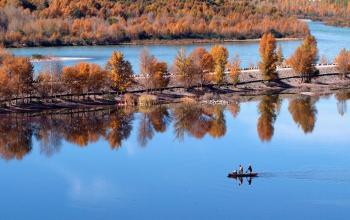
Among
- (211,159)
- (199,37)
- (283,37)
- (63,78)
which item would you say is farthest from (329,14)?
(211,159)

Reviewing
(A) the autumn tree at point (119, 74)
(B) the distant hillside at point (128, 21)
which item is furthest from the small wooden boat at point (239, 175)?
(B) the distant hillside at point (128, 21)

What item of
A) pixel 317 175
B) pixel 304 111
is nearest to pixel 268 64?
pixel 304 111

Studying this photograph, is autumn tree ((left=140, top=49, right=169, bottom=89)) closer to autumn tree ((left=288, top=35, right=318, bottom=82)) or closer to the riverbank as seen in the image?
the riverbank

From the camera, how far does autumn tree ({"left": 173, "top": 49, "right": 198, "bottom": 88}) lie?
4841 cm

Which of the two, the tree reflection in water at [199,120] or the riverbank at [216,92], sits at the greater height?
the riverbank at [216,92]

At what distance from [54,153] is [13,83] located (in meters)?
11.0

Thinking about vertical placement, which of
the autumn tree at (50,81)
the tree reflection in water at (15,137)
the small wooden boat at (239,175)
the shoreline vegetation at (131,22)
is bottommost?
the small wooden boat at (239,175)

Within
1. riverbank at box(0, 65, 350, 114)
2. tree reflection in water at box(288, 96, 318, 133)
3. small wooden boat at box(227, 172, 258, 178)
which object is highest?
riverbank at box(0, 65, 350, 114)

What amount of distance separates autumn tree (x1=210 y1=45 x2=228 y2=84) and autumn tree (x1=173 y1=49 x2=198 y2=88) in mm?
1694

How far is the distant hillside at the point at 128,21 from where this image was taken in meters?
80.7

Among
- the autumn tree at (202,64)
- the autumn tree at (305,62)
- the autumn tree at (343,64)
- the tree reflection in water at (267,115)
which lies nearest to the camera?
the tree reflection in water at (267,115)

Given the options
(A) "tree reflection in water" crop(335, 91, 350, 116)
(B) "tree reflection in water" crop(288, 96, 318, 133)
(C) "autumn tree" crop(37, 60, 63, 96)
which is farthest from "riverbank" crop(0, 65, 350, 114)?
(B) "tree reflection in water" crop(288, 96, 318, 133)

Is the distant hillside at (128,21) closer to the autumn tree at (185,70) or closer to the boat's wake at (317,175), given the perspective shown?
the autumn tree at (185,70)

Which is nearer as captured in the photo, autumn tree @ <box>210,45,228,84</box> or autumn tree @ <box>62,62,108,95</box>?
autumn tree @ <box>62,62,108,95</box>
